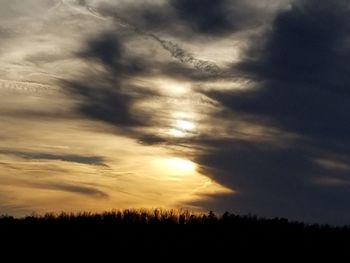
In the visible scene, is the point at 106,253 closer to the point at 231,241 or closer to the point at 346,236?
the point at 231,241

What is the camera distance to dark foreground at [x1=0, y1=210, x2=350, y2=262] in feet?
80.2

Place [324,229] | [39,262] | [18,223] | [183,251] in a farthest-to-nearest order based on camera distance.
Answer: [18,223]
[324,229]
[39,262]
[183,251]

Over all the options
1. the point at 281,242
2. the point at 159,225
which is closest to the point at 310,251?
the point at 281,242

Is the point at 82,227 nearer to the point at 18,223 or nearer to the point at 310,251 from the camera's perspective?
the point at 18,223

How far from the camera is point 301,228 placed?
1083 inches

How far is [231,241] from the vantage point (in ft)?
81.1

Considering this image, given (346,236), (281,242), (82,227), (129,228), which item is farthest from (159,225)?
(346,236)

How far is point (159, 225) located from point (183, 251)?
10.9 feet

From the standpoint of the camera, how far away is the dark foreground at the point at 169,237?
2444 centimetres

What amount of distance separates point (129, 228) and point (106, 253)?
2190 millimetres

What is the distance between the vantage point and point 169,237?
25.6 meters

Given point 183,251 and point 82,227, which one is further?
point 82,227

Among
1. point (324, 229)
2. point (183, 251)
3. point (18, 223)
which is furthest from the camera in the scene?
point (18, 223)

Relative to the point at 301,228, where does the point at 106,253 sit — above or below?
below
